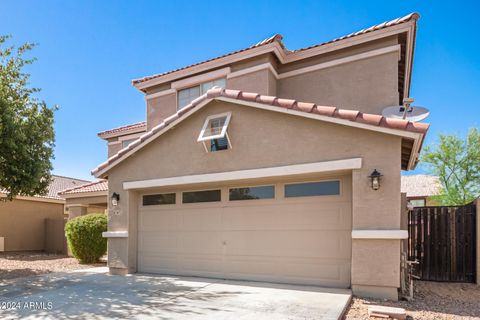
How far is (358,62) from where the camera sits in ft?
37.6

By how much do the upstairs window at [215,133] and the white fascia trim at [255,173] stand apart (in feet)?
2.60

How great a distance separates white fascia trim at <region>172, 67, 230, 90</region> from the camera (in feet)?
43.0

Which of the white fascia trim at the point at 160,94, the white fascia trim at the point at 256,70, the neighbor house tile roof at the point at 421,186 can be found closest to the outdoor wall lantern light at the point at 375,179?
the white fascia trim at the point at 256,70

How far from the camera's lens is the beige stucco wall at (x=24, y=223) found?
1994 cm

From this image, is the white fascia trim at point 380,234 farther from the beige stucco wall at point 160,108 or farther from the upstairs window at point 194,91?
the beige stucco wall at point 160,108

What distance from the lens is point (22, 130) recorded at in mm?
10789

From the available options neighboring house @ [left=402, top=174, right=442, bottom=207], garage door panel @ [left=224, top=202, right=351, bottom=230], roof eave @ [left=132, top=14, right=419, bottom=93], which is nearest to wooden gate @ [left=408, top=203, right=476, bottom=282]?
garage door panel @ [left=224, top=202, right=351, bottom=230]

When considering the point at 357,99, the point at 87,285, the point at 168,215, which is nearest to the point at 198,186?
the point at 168,215

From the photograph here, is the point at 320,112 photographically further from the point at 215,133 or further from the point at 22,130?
the point at 22,130

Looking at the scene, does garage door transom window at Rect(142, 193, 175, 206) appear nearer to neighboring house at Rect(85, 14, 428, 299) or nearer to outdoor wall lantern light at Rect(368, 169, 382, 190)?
neighboring house at Rect(85, 14, 428, 299)

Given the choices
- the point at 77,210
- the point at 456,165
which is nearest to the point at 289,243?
the point at 77,210

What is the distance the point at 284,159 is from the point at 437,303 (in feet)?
15.3

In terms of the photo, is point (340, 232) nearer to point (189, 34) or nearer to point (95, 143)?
point (189, 34)

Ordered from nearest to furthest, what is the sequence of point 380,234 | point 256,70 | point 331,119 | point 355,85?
point 380,234 < point 331,119 < point 355,85 < point 256,70
